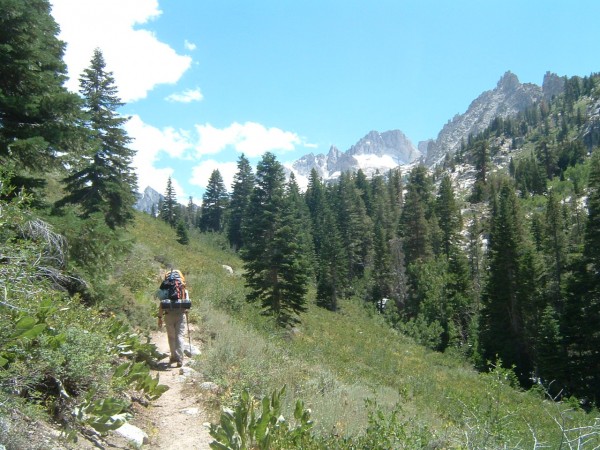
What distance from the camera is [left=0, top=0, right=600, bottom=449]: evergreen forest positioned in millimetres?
4688

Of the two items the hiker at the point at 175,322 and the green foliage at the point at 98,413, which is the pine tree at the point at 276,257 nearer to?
the hiker at the point at 175,322

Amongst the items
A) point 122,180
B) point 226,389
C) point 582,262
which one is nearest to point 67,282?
point 226,389

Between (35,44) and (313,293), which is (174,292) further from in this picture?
(313,293)

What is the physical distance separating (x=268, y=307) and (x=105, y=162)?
36.3 feet

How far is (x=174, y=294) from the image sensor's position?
856cm

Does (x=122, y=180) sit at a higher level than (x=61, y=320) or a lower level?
higher

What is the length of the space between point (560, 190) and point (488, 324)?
57815 mm

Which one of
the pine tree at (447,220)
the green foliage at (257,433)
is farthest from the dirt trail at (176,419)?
the pine tree at (447,220)

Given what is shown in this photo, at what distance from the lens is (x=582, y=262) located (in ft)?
101

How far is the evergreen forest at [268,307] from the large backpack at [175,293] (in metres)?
0.83

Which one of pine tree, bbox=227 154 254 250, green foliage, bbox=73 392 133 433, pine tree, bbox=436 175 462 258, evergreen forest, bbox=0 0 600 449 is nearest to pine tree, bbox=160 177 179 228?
evergreen forest, bbox=0 0 600 449

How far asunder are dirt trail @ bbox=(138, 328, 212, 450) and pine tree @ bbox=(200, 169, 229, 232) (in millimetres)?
73173

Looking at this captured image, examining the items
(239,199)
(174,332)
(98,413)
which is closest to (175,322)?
(174,332)

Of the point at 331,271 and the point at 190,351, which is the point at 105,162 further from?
the point at 331,271
